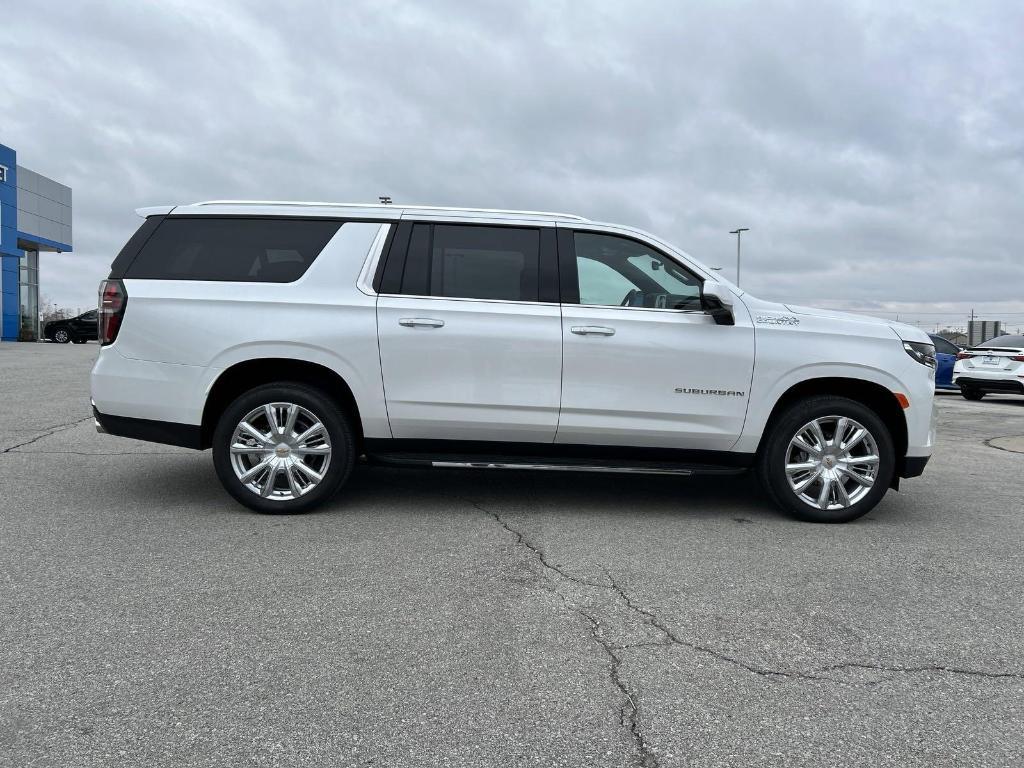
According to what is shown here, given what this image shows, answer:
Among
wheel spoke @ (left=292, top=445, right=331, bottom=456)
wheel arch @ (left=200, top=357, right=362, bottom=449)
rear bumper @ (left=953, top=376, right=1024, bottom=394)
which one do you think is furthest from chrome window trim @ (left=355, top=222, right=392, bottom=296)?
rear bumper @ (left=953, top=376, right=1024, bottom=394)

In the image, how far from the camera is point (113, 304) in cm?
536

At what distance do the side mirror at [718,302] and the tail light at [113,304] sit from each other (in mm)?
3709

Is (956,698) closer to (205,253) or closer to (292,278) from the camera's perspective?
(292,278)

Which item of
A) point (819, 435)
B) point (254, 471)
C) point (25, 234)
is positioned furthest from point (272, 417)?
point (25, 234)

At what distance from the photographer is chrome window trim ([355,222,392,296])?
543 centimetres

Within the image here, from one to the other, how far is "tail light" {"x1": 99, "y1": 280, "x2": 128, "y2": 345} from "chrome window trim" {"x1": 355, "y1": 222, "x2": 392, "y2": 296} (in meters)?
1.49

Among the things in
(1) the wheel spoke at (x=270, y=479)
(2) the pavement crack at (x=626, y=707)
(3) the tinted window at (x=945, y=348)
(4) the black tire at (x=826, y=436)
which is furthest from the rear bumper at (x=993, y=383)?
(2) the pavement crack at (x=626, y=707)

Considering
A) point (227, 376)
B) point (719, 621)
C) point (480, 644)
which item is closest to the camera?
point (480, 644)

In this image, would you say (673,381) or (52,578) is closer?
(52,578)

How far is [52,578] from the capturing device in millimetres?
4047

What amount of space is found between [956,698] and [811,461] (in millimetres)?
2657

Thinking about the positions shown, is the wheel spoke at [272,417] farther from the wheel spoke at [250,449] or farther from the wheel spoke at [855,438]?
the wheel spoke at [855,438]

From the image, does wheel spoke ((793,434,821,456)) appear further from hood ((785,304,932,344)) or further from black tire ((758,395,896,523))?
hood ((785,304,932,344))

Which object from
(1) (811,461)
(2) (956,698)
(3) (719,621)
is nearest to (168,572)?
(3) (719,621)
